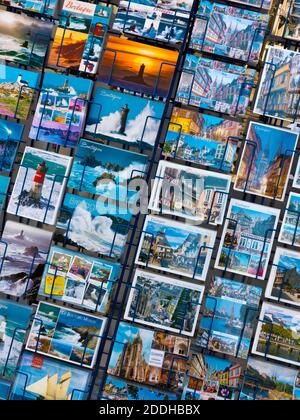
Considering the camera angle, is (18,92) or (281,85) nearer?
(281,85)

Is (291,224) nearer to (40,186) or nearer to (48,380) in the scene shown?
(40,186)

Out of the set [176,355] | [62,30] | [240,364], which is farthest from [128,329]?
[62,30]

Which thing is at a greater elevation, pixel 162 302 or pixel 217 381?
pixel 162 302

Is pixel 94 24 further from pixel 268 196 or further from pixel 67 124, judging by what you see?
pixel 268 196

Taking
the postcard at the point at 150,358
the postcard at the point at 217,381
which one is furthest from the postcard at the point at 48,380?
the postcard at the point at 217,381

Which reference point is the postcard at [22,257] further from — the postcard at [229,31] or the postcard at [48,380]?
the postcard at [229,31]

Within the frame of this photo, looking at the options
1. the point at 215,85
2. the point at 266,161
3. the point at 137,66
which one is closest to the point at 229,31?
the point at 215,85
